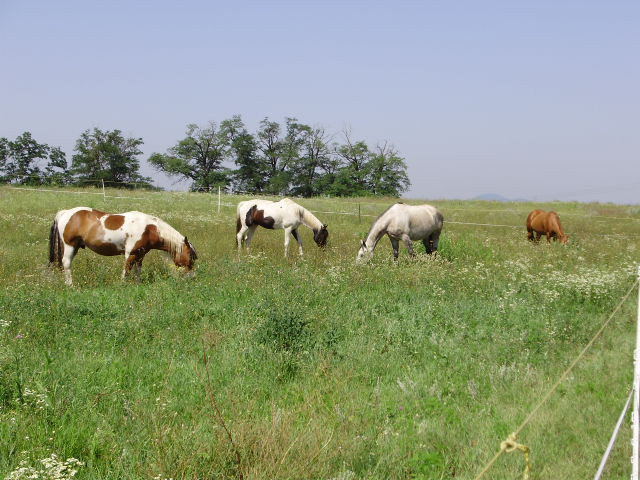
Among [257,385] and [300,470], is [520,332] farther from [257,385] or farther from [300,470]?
[300,470]

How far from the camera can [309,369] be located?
589 cm

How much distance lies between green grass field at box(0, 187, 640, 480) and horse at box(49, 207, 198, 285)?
405 mm

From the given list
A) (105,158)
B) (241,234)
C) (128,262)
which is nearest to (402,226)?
(241,234)

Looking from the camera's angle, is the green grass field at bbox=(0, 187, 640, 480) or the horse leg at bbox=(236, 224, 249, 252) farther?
the horse leg at bbox=(236, 224, 249, 252)

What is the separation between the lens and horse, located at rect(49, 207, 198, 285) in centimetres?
1039

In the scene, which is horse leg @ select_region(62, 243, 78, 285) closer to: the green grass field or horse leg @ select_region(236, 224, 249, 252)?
the green grass field

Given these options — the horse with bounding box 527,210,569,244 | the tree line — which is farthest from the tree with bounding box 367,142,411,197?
the horse with bounding box 527,210,569,244

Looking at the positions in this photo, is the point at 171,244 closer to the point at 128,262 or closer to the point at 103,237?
the point at 128,262

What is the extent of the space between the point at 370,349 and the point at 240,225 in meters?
10.1

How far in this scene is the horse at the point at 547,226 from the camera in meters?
16.5

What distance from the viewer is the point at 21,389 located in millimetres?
4750

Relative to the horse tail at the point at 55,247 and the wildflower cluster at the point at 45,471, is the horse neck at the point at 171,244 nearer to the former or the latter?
the horse tail at the point at 55,247

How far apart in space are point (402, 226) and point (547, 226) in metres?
6.54

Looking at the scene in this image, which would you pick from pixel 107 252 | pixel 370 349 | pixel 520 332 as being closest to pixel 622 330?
pixel 520 332
